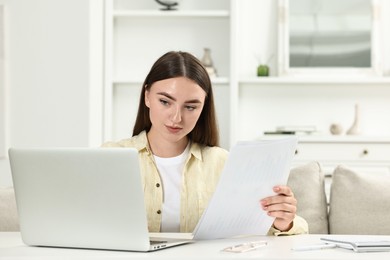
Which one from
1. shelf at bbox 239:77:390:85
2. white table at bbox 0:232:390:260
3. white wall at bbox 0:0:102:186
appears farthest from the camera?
shelf at bbox 239:77:390:85

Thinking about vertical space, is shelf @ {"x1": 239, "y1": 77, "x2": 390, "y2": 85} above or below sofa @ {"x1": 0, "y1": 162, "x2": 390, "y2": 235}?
above

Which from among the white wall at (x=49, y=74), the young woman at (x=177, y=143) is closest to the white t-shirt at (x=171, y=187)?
the young woman at (x=177, y=143)

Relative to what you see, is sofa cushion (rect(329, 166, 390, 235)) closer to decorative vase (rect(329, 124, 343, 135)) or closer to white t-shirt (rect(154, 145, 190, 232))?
white t-shirt (rect(154, 145, 190, 232))

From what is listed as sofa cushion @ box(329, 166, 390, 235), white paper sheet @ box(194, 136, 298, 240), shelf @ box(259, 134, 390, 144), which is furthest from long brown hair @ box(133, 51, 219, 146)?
shelf @ box(259, 134, 390, 144)

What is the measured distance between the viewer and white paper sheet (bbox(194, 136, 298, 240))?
176cm

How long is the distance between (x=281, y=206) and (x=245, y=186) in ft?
0.63

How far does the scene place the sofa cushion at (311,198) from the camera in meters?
2.56

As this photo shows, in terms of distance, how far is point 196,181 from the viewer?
8.03 feet

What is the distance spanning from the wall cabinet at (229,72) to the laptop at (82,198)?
347 centimetres

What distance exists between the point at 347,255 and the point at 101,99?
3697mm

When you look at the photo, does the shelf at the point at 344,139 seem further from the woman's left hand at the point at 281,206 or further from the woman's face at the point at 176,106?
the woman's left hand at the point at 281,206

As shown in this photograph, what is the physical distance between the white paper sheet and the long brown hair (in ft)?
1.84

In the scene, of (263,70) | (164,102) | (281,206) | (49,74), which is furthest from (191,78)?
(263,70)

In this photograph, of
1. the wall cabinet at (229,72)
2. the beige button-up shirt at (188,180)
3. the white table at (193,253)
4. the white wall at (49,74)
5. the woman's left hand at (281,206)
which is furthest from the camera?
the wall cabinet at (229,72)
